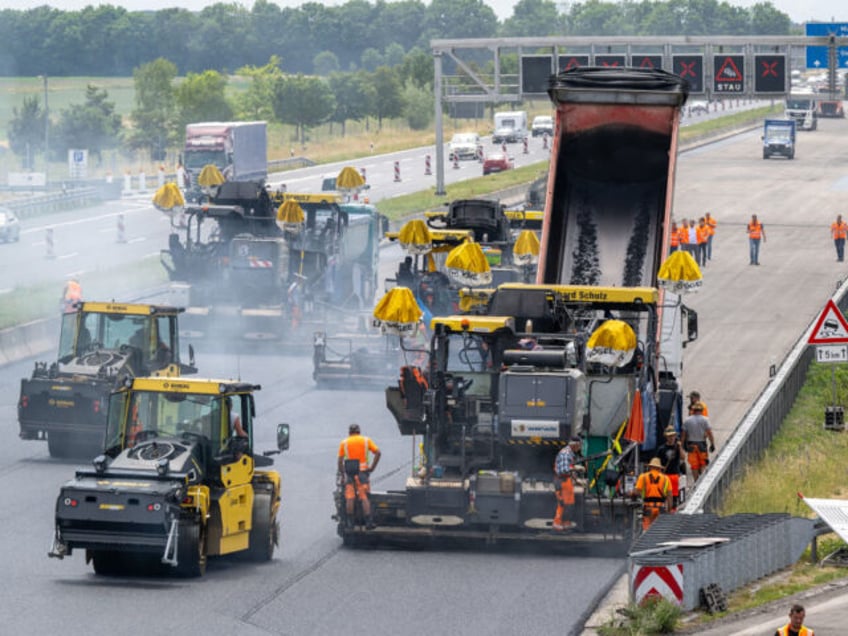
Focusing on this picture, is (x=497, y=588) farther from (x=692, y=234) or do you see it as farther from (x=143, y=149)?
(x=143, y=149)

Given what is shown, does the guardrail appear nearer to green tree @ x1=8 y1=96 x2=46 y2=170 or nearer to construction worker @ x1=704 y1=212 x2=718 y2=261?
construction worker @ x1=704 y1=212 x2=718 y2=261

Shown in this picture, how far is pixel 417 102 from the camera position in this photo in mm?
106062

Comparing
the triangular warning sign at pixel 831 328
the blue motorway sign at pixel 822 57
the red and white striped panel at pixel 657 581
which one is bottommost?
the red and white striped panel at pixel 657 581

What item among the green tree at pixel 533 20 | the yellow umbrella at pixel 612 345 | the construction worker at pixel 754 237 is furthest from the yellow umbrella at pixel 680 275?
the green tree at pixel 533 20

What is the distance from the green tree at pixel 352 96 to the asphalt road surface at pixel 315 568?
222ft

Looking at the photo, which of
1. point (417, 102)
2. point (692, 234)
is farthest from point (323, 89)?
point (692, 234)

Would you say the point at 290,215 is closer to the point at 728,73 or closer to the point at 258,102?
the point at 728,73

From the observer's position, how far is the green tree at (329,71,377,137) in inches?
4013

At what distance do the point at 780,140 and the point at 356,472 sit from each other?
214 ft

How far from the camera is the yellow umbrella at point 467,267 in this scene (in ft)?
88.9

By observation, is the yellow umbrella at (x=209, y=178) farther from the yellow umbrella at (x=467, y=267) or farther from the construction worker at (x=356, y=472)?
the construction worker at (x=356, y=472)

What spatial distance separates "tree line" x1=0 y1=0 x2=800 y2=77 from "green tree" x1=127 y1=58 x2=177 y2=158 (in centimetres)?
641

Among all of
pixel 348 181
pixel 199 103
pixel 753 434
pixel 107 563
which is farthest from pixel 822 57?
pixel 107 563

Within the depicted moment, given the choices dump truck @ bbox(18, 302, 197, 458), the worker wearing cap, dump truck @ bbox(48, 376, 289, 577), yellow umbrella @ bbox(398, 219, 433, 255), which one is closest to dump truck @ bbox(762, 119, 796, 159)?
yellow umbrella @ bbox(398, 219, 433, 255)
